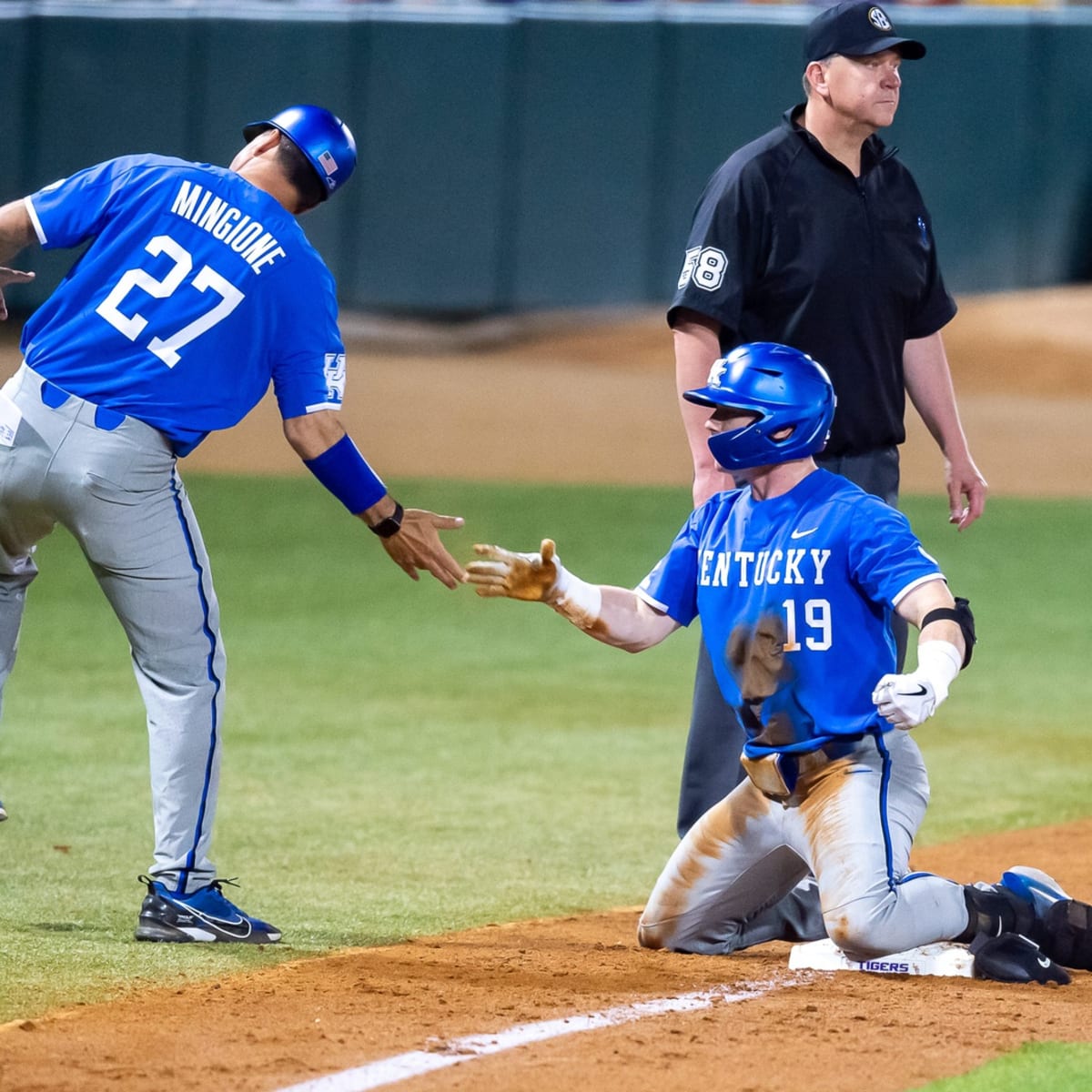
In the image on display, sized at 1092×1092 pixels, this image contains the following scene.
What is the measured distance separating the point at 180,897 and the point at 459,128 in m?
17.8

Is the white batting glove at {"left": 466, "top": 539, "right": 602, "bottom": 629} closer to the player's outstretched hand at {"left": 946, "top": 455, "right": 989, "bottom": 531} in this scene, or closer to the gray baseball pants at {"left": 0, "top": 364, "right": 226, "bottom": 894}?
the gray baseball pants at {"left": 0, "top": 364, "right": 226, "bottom": 894}

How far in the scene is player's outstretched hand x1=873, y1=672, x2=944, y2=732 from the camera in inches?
154

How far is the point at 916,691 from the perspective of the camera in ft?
12.9

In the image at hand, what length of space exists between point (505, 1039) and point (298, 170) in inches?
84.7

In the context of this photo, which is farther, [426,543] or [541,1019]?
[426,543]

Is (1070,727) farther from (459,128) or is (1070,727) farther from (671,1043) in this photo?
(459,128)

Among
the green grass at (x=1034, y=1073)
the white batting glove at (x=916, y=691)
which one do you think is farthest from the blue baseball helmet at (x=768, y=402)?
the green grass at (x=1034, y=1073)

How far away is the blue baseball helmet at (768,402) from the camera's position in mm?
A: 4375

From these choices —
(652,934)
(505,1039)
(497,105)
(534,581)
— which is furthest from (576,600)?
(497,105)

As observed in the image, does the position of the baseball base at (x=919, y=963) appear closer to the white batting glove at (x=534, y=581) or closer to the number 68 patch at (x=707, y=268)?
the white batting glove at (x=534, y=581)

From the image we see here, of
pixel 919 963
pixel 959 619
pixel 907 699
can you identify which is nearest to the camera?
pixel 907 699

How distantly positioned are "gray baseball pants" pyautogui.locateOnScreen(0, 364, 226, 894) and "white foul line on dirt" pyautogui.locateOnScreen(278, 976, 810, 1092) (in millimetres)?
1134

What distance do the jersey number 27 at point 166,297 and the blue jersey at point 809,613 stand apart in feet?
4.34

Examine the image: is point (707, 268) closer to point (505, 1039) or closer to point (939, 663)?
point (939, 663)
